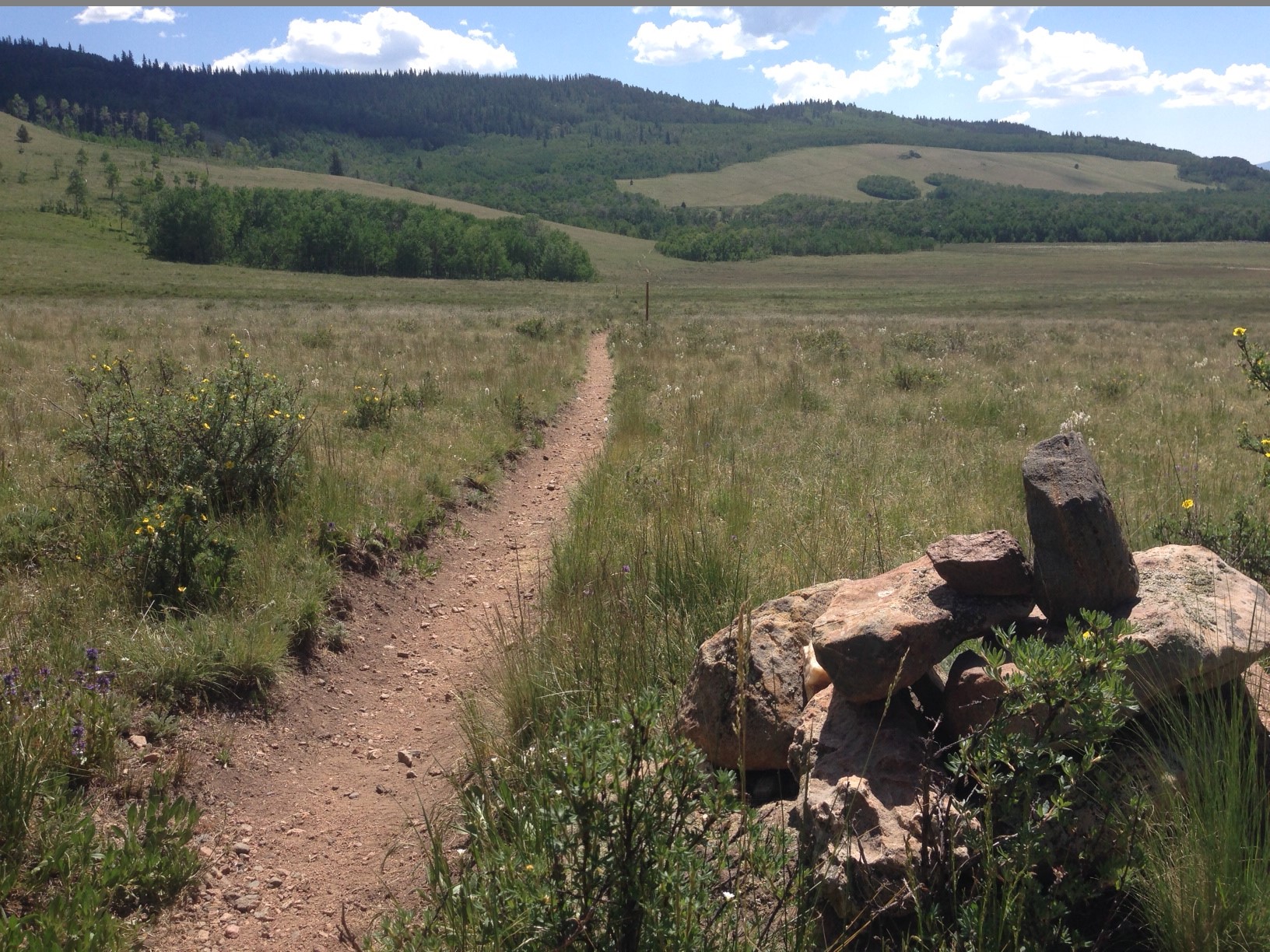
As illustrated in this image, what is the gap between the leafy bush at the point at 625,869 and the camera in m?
2.35

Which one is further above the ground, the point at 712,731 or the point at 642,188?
the point at 642,188

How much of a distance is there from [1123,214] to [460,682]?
169633 millimetres

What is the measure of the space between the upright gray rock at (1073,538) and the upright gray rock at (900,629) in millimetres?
158

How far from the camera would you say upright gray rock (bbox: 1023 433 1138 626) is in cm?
307

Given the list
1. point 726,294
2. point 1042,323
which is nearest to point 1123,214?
point 726,294

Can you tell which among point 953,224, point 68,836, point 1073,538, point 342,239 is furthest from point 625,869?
point 953,224

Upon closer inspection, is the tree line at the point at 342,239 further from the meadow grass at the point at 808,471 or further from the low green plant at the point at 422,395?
the low green plant at the point at 422,395

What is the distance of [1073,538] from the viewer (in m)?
3.09

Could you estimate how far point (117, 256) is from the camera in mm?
81625

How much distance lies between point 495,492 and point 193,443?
3310mm

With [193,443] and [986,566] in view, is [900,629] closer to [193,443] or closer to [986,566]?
[986,566]

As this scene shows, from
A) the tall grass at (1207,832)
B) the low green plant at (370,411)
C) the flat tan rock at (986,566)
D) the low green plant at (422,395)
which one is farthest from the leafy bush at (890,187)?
the tall grass at (1207,832)

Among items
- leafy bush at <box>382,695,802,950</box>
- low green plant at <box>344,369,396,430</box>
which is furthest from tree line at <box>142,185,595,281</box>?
leafy bush at <box>382,695,802,950</box>

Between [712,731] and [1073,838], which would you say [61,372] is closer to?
[712,731]
